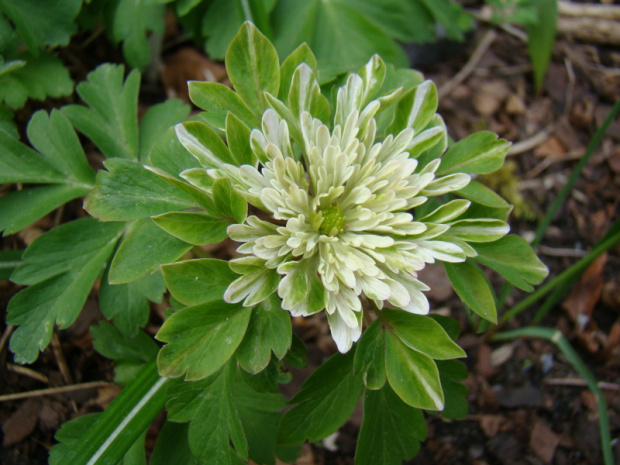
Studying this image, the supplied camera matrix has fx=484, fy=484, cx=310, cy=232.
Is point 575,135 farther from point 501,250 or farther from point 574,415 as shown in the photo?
point 501,250

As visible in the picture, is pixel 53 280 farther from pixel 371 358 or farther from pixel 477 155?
pixel 477 155

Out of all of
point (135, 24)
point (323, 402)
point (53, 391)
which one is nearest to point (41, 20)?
point (135, 24)

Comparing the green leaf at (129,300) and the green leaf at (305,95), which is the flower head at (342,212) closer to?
the green leaf at (305,95)

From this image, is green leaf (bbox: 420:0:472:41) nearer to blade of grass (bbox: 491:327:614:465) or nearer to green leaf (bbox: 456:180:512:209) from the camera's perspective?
green leaf (bbox: 456:180:512:209)

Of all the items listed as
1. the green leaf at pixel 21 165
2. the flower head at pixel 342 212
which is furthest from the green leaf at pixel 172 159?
the green leaf at pixel 21 165

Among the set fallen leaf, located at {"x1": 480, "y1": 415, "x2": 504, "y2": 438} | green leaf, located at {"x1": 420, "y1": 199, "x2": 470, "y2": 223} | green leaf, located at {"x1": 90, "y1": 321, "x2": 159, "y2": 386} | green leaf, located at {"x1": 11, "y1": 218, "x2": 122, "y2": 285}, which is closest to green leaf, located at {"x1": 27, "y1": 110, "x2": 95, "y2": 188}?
green leaf, located at {"x1": 11, "y1": 218, "x2": 122, "y2": 285}

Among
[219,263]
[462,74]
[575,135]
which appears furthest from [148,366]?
[575,135]

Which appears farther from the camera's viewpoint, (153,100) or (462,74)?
(462,74)
